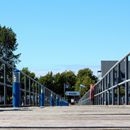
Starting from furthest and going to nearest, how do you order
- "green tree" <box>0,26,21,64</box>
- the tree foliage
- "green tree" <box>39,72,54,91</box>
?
"green tree" <box>39,72,54,91</box> < the tree foliage < "green tree" <box>0,26,21,64</box>

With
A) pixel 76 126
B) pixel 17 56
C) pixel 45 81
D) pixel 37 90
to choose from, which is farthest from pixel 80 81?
pixel 76 126

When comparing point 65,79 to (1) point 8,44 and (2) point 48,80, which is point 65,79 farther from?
(1) point 8,44

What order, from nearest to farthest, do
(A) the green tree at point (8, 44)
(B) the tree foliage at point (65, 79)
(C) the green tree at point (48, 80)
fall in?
1. (A) the green tree at point (8, 44)
2. (B) the tree foliage at point (65, 79)
3. (C) the green tree at point (48, 80)

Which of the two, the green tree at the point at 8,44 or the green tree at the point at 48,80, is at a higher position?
the green tree at the point at 8,44

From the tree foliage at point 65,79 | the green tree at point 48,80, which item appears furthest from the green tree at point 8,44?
the green tree at point 48,80

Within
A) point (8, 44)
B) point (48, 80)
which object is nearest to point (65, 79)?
point (48, 80)

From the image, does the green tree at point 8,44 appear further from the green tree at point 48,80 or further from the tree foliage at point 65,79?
the green tree at point 48,80

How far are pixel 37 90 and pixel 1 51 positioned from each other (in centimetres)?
4820

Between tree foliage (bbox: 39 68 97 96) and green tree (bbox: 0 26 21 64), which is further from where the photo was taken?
tree foliage (bbox: 39 68 97 96)

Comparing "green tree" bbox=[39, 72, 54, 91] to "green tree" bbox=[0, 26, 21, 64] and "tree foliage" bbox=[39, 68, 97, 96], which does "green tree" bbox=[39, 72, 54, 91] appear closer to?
"tree foliage" bbox=[39, 68, 97, 96]

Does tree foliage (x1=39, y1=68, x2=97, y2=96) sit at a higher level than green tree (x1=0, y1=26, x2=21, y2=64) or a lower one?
lower

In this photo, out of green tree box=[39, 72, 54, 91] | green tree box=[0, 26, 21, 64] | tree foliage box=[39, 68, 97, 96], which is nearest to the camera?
green tree box=[0, 26, 21, 64]

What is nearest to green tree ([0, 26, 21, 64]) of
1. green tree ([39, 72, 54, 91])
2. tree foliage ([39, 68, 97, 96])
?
tree foliage ([39, 68, 97, 96])

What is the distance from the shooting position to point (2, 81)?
1345 cm
